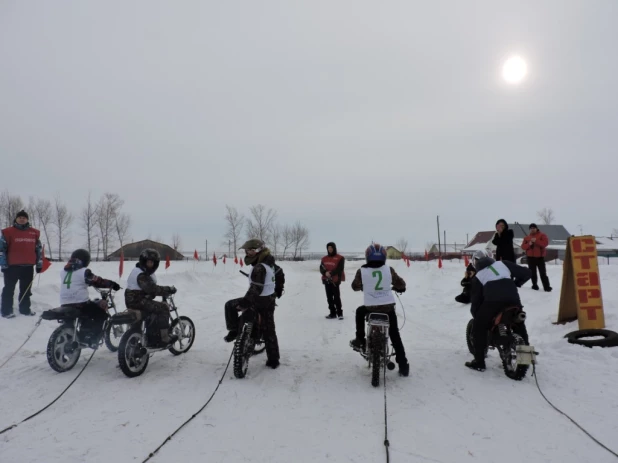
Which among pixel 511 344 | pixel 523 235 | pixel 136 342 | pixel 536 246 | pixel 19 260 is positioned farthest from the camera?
pixel 523 235

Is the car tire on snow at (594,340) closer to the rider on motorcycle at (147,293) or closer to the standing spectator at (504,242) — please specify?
the standing spectator at (504,242)

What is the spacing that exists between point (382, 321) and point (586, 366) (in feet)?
9.78

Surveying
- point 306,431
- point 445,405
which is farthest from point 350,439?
point 445,405

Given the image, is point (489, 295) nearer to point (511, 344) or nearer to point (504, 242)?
point (511, 344)

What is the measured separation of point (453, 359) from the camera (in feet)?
19.0

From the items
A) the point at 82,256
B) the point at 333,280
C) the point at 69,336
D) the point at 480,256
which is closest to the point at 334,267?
the point at 333,280

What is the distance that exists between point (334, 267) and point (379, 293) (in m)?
4.96

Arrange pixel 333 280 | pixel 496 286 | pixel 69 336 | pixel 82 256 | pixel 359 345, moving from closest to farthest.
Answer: pixel 496 286 → pixel 359 345 → pixel 69 336 → pixel 82 256 → pixel 333 280

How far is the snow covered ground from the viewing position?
3133mm

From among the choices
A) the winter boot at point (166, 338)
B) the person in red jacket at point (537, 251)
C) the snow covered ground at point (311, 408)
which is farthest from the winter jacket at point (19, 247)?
the person in red jacket at point (537, 251)

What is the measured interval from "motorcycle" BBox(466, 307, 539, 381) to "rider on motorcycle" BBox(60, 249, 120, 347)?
5821 millimetres

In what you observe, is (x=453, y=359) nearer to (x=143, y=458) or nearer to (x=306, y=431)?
(x=306, y=431)

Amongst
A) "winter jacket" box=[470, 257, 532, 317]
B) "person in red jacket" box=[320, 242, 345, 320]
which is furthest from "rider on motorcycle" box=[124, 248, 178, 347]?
"person in red jacket" box=[320, 242, 345, 320]

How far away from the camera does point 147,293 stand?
216 inches
